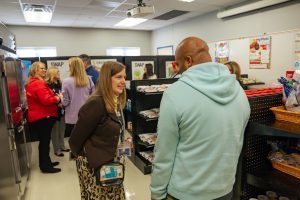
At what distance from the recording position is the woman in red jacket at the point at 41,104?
3.27 m

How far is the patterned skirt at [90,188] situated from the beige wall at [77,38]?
24.4 feet

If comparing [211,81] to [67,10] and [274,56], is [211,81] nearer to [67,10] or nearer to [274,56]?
[274,56]

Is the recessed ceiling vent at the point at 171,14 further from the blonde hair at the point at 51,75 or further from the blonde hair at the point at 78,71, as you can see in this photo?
the blonde hair at the point at 78,71

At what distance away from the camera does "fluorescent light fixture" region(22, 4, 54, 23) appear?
18.5 ft

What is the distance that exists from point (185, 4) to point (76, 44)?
4525 millimetres

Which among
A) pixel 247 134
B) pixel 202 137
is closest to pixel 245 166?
pixel 247 134

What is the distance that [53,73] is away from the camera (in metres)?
3.99

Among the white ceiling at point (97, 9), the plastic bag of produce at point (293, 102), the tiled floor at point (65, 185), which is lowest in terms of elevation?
the tiled floor at point (65, 185)

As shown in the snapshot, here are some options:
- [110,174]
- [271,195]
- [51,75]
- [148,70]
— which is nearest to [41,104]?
[51,75]

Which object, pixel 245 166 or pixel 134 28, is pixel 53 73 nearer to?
pixel 245 166

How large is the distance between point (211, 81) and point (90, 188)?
1325 mm

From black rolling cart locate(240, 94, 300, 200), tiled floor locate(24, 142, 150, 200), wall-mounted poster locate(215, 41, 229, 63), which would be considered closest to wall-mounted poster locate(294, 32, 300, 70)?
wall-mounted poster locate(215, 41, 229, 63)

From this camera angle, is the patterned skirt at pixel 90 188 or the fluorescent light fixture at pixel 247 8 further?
the fluorescent light fixture at pixel 247 8

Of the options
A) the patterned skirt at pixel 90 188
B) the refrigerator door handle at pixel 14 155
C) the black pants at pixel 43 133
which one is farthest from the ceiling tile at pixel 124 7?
the patterned skirt at pixel 90 188
